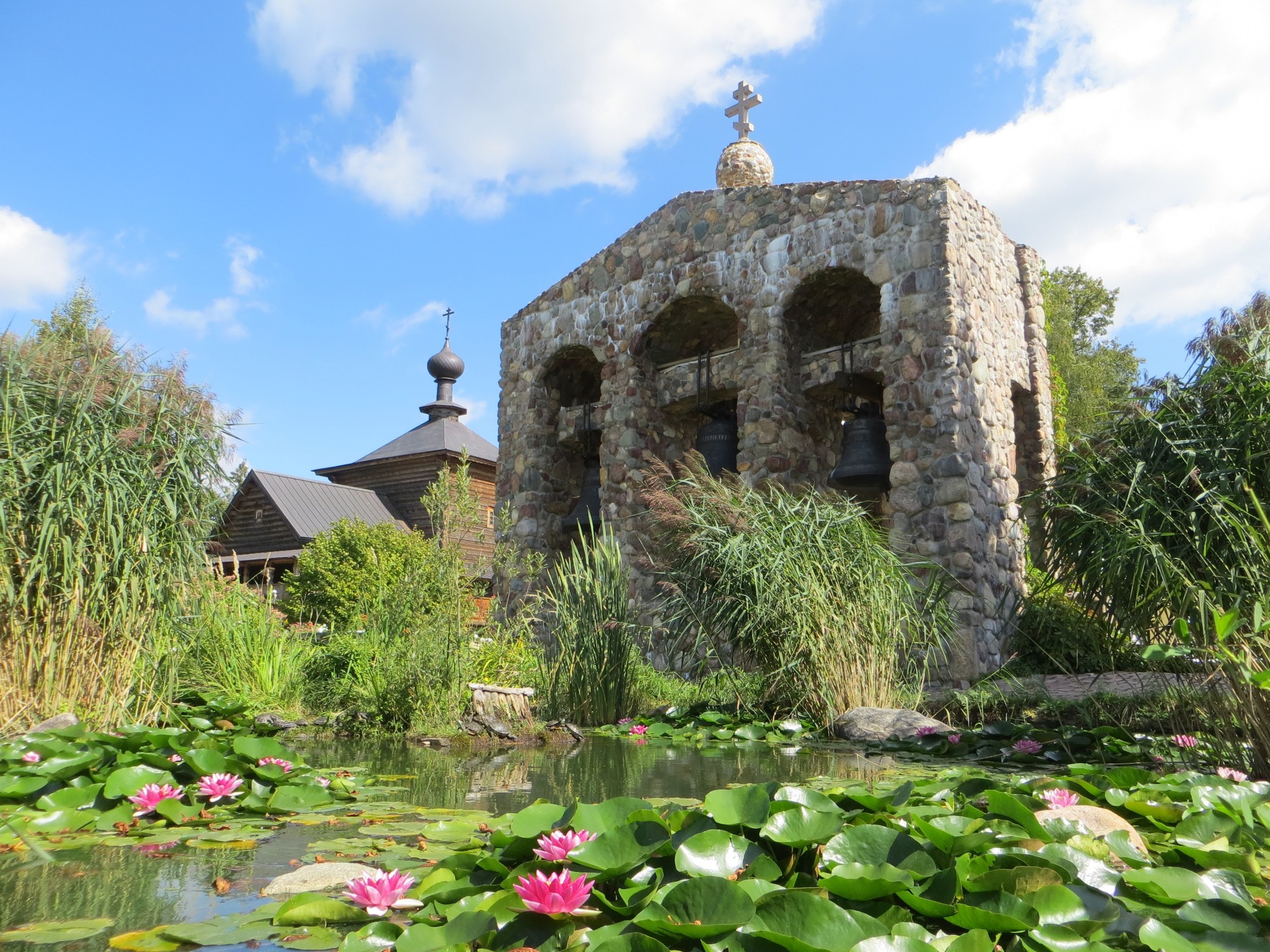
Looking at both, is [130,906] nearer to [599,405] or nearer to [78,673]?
[78,673]

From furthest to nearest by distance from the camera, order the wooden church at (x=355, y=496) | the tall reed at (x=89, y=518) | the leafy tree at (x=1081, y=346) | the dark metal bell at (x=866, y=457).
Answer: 1. the wooden church at (x=355, y=496)
2. the leafy tree at (x=1081, y=346)
3. the dark metal bell at (x=866, y=457)
4. the tall reed at (x=89, y=518)

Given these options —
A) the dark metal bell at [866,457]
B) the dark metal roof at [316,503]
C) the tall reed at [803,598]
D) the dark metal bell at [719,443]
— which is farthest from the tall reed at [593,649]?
the dark metal roof at [316,503]

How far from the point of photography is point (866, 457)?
7.97 metres

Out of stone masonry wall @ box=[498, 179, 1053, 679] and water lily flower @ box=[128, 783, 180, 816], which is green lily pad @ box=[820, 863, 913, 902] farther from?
stone masonry wall @ box=[498, 179, 1053, 679]

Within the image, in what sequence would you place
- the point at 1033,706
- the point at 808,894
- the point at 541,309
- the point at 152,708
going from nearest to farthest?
1. the point at 808,894
2. the point at 152,708
3. the point at 1033,706
4. the point at 541,309

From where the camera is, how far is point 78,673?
12.2 feet

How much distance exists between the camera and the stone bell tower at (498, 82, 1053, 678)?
7.57 m

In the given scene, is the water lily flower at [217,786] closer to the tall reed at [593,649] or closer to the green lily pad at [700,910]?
the green lily pad at [700,910]

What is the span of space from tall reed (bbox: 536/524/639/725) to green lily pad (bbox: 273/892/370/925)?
13.2 ft

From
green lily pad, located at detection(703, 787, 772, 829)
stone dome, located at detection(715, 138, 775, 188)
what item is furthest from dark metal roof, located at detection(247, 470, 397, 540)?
green lily pad, located at detection(703, 787, 772, 829)

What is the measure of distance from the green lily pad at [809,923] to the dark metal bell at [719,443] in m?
7.65

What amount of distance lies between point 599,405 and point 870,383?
9.92 feet

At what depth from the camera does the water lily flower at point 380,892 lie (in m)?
1.74

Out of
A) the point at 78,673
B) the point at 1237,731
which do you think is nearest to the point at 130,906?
the point at 78,673
